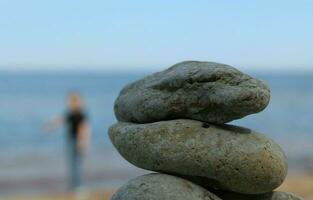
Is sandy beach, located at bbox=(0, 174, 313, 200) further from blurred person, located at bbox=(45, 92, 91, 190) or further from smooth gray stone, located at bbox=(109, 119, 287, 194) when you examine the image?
smooth gray stone, located at bbox=(109, 119, 287, 194)

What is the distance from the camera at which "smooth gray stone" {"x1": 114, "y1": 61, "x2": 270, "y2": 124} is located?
412cm

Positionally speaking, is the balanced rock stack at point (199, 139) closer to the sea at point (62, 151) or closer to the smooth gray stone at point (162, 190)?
the smooth gray stone at point (162, 190)

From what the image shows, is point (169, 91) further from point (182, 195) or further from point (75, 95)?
point (75, 95)

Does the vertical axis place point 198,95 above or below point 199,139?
above

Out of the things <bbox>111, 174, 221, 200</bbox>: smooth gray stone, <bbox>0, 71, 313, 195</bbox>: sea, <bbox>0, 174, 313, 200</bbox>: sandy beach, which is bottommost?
<bbox>0, 71, 313, 195</bbox>: sea

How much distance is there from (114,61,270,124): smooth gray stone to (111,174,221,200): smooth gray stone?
428 millimetres

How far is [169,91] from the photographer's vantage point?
14.1ft

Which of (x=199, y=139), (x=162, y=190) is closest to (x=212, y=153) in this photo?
(x=199, y=139)

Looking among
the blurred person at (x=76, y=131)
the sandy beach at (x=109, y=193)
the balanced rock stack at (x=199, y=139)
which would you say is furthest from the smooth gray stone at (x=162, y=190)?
the sandy beach at (x=109, y=193)

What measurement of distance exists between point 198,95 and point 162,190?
0.66 metres

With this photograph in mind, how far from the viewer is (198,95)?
425 cm

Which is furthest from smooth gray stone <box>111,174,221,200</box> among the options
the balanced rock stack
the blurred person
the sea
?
the blurred person

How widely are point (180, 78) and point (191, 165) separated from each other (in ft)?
1.86

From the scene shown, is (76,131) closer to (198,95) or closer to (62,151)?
(198,95)
